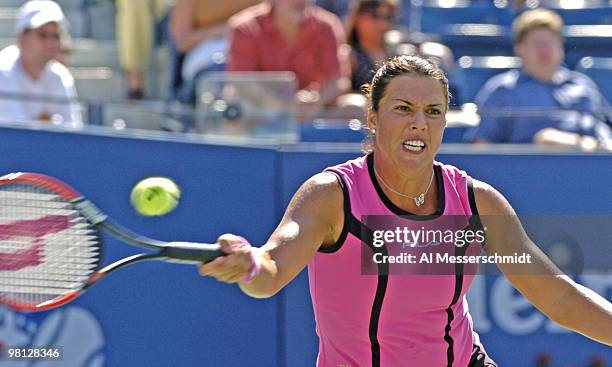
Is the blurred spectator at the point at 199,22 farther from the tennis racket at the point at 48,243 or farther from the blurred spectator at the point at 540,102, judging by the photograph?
the tennis racket at the point at 48,243

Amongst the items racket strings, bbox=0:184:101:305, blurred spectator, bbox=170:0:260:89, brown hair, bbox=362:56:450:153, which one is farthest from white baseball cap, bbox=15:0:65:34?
brown hair, bbox=362:56:450:153

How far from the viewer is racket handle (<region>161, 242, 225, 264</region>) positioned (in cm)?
283

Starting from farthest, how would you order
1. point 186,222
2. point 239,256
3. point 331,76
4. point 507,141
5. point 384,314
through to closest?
point 331,76 → point 507,141 → point 186,222 → point 384,314 → point 239,256

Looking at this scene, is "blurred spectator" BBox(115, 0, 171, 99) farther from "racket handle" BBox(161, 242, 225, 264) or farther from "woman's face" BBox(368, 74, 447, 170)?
"racket handle" BBox(161, 242, 225, 264)

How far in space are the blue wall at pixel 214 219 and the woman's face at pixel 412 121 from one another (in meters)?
1.80

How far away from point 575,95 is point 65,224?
3.78 meters

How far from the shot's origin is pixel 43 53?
6.73m

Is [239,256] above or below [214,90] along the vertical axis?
below

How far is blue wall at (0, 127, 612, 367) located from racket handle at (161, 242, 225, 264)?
235cm

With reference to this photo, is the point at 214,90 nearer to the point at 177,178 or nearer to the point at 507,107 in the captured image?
the point at 177,178

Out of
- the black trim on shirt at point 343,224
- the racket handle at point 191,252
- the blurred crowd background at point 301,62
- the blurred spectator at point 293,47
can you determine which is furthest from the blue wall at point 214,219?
the racket handle at point 191,252

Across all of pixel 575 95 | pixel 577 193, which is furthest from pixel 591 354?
pixel 575 95

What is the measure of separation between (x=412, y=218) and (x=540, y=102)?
123 inches

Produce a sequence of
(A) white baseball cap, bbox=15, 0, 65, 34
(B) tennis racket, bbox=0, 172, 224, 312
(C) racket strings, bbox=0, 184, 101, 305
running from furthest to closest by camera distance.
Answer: (A) white baseball cap, bbox=15, 0, 65, 34
(C) racket strings, bbox=0, 184, 101, 305
(B) tennis racket, bbox=0, 172, 224, 312
